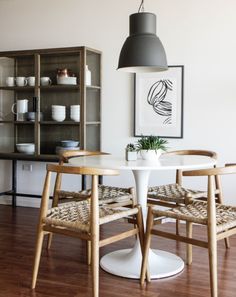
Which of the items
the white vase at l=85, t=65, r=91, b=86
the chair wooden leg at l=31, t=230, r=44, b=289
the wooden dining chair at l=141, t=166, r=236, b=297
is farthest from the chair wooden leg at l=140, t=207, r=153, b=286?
the white vase at l=85, t=65, r=91, b=86

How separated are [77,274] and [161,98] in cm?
212

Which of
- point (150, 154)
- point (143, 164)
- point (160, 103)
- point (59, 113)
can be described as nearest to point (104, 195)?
point (150, 154)

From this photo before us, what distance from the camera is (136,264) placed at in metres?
3.03

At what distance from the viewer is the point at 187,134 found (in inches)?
172

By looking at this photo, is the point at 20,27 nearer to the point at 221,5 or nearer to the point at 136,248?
the point at 221,5

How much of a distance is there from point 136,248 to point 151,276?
0.94 ft

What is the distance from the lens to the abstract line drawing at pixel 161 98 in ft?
14.5

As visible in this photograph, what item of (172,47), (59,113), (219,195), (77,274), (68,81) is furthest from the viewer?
(59,113)

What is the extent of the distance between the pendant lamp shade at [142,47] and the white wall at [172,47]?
120 centimetres

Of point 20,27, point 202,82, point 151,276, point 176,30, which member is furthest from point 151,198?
point 20,27

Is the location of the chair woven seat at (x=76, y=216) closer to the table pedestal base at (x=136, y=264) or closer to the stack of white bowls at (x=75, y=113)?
the table pedestal base at (x=136, y=264)

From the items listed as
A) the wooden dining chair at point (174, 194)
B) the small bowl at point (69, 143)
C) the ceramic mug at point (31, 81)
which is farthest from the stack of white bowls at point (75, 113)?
the wooden dining chair at point (174, 194)

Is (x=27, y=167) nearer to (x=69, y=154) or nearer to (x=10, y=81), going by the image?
(x=10, y=81)

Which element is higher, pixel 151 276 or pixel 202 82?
pixel 202 82
